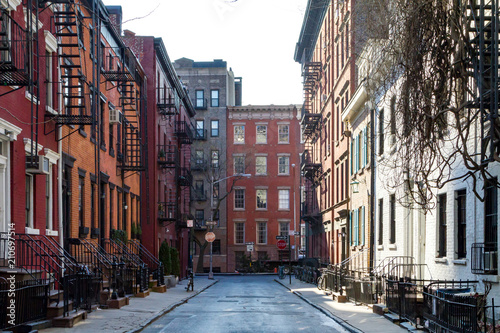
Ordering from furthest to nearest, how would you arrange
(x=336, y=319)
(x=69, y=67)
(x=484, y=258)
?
(x=69, y=67), (x=336, y=319), (x=484, y=258)

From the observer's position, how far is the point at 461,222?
1681 cm

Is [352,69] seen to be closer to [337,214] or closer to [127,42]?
[337,214]

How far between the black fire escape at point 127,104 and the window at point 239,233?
36.7 metres

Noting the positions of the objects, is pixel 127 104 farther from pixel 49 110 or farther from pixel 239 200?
pixel 239 200

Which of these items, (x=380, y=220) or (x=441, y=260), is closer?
(x=441, y=260)

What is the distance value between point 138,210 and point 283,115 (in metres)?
38.4

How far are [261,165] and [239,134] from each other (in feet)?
13.6

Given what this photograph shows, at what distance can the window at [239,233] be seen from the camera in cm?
7081

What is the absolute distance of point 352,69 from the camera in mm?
32844

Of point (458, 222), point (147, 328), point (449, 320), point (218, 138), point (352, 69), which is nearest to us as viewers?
point (449, 320)

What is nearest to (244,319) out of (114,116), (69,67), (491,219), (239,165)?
(491,219)

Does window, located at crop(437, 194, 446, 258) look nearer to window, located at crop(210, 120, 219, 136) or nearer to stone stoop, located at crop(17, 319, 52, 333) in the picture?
stone stoop, located at crop(17, 319, 52, 333)

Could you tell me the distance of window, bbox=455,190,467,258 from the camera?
54.5 feet

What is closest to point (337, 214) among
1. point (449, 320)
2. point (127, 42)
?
point (127, 42)
